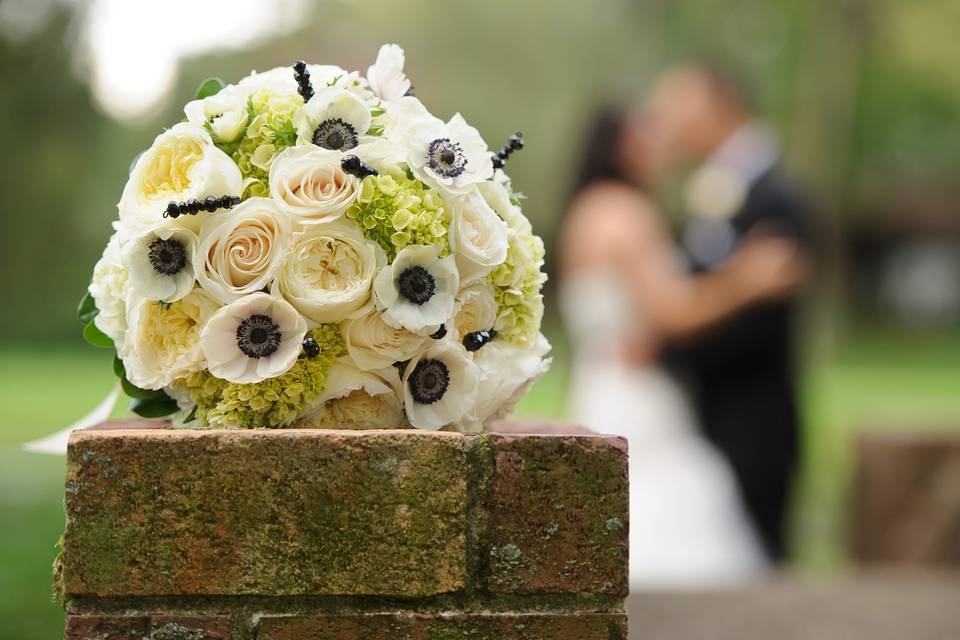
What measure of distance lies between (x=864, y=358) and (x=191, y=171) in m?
34.8

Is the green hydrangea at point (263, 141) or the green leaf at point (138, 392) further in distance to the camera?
the green leaf at point (138, 392)

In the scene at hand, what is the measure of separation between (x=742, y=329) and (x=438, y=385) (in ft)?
17.9

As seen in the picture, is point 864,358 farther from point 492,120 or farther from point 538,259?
point 538,259

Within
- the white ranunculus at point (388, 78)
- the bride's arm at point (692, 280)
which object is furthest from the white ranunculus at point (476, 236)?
the bride's arm at point (692, 280)

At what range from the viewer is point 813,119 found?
23547mm

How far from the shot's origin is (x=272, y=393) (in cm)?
177

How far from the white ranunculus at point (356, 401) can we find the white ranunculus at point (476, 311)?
0.45 feet

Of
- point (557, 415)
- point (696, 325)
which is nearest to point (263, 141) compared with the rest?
point (696, 325)

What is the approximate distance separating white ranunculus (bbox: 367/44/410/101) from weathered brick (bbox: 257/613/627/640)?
0.81 m

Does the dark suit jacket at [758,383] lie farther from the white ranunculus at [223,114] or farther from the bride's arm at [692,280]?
the white ranunculus at [223,114]

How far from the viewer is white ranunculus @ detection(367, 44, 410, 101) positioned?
1.97 metres

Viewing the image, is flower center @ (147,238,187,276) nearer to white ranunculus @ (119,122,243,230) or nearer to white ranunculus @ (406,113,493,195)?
A: white ranunculus @ (119,122,243,230)

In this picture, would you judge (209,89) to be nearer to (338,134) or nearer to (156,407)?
(338,134)

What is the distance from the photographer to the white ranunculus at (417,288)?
1769 millimetres
